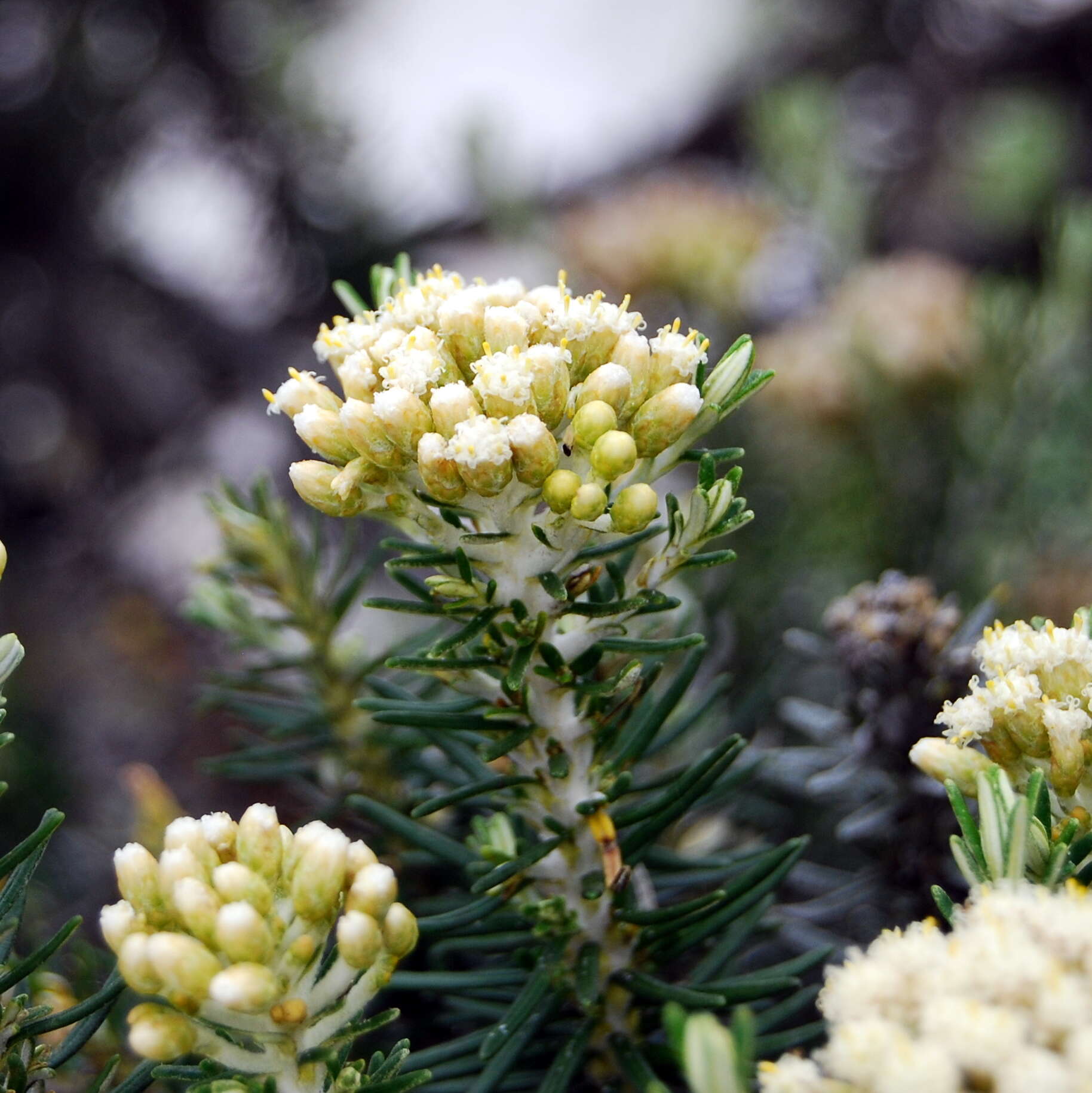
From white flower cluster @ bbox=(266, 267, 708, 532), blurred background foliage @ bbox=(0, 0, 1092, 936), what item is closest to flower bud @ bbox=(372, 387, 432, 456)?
white flower cluster @ bbox=(266, 267, 708, 532)

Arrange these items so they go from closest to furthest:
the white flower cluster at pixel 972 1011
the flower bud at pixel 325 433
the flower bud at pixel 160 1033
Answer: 1. the white flower cluster at pixel 972 1011
2. the flower bud at pixel 160 1033
3. the flower bud at pixel 325 433

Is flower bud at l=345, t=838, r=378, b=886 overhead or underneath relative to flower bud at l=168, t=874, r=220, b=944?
overhead

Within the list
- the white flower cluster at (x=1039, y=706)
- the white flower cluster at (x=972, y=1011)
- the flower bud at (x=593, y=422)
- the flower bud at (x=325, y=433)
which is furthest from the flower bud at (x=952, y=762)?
the flower bud at (x=325, y=433)

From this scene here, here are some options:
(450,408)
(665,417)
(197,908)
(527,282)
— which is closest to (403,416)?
(450,408)

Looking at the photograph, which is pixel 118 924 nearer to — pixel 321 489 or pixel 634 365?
pixel 321 489

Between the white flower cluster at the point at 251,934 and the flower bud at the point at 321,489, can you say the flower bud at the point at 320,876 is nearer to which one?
the white flower cluster at the point at 251,934

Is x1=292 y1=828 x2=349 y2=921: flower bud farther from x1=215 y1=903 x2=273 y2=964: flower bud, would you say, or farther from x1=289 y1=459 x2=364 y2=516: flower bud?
x1=289 y1=459 x2=364 y2=516: flower bud
